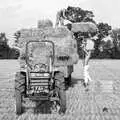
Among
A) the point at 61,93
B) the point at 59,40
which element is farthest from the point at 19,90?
the point at 59,40

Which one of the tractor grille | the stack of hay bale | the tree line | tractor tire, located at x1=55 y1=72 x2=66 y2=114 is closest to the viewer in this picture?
the tractor grille

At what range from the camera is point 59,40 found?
14.1 meters

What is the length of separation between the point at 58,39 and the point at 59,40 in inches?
2.2

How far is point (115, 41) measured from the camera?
93.9 m

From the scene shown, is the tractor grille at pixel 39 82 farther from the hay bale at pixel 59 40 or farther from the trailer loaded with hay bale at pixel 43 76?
the hay bale at pixel 59 40

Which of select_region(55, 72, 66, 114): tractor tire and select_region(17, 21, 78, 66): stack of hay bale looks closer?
select_region(55, 72, 66, 114): tractor tire

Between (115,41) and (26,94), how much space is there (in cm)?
8580

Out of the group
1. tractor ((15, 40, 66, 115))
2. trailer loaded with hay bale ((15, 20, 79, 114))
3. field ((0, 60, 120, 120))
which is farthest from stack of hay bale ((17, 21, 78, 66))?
tractor ((15, 40, 66, 115))

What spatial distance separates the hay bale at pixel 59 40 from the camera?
13891 mm

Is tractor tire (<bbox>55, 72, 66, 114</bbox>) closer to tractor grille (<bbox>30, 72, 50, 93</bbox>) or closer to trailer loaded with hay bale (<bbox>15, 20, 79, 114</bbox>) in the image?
trailer loaded with hay bale (<bbox>15, 20, 79, 114</bbox>)

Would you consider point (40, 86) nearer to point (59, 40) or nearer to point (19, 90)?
point (19, 90)

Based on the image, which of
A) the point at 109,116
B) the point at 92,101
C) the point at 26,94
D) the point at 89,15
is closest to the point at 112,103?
the point at 92,101

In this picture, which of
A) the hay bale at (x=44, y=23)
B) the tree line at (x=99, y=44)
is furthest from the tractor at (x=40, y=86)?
the tree line at (x=99, y=44)

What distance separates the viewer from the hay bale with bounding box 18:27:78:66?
45.6ft
